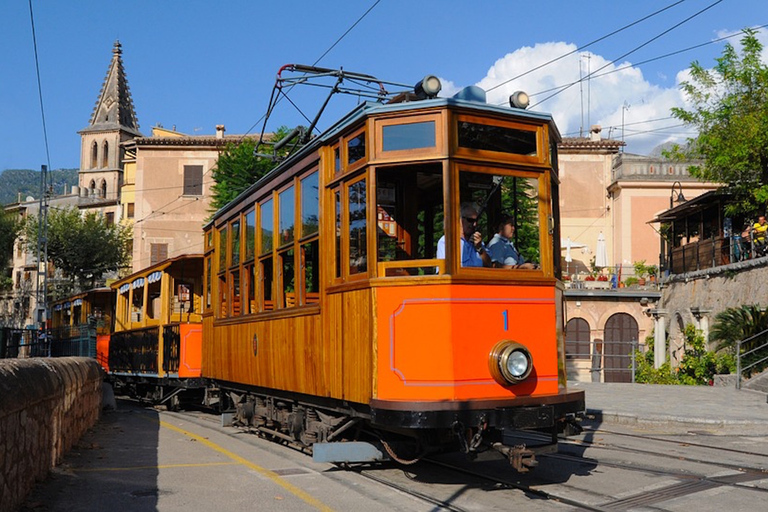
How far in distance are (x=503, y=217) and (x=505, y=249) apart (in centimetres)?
31

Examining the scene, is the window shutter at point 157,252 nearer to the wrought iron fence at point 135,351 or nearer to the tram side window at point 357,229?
the wrought iron fence at point 135,351

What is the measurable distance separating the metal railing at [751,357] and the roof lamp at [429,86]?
1550cm

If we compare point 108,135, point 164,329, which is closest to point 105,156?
point 108,135

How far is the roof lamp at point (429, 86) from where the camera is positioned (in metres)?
7.85

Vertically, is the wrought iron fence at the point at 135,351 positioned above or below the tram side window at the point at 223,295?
below

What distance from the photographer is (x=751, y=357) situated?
72.6ft

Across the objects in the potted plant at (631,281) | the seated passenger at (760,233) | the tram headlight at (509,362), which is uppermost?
the seated passenger at (760,233)

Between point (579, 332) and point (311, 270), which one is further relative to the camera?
point (579, 332)

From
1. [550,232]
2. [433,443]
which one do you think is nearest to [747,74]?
[550,232]

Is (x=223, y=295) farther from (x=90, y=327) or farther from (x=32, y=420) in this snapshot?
(x=90, y=327)

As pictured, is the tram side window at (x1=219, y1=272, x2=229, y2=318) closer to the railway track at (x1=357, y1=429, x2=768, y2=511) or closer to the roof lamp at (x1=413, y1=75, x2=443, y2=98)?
the railway track at (x1=357, y1=429, x2=768, y2=511)

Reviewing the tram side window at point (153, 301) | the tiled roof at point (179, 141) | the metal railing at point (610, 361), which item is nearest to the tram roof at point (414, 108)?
the tram side window at point (153, 301)

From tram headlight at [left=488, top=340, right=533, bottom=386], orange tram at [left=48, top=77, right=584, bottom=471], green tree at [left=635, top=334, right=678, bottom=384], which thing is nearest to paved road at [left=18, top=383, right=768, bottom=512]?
orange tram at [left=48, top=77, right=584, bottom=471]

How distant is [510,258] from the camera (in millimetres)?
8047
